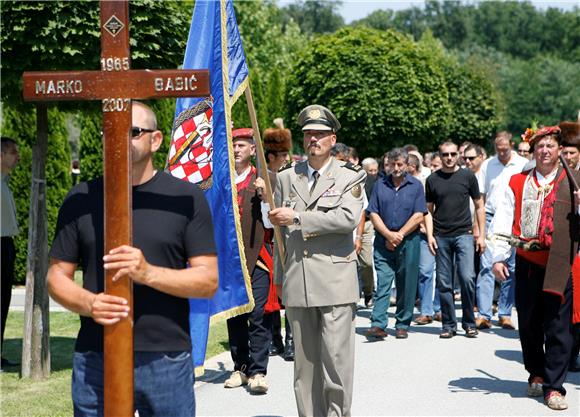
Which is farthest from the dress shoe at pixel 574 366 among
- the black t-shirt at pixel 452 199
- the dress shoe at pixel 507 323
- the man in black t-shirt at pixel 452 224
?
the black t-shirt at pixel 452 199

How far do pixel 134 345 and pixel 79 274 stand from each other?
1346 centimetres

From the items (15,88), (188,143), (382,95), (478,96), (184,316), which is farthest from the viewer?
(478,96)

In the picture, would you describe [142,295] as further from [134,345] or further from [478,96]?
[478,96]

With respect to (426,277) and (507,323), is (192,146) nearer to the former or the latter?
(426,277)

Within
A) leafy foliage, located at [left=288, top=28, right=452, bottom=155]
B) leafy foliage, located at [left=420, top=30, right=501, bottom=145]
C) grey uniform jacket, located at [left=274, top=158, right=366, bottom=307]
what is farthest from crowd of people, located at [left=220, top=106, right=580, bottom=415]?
leafy foliage, located at [left=420, top=30, right=501, bottom=145]

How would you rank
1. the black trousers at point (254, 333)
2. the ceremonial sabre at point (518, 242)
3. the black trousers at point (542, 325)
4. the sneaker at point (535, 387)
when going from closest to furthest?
the black trousers at point (542, 325) < the ceremonial sabre at point (518, 242) < the sneaker at point (535, 387) < the black trousers at point (254, 333)

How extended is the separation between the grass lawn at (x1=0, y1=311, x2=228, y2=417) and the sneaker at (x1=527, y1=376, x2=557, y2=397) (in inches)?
133

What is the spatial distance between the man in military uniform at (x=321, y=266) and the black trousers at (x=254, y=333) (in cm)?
161

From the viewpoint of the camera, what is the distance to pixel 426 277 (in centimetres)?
1202

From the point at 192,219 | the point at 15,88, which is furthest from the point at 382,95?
the point at 192,219

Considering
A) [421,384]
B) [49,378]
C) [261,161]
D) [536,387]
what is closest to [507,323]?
[421,384]

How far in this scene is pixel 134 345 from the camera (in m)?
4.02

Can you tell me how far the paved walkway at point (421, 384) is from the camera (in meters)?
7.43

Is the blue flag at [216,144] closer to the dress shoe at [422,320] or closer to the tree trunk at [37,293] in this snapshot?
the tree trunk at [37,293]
